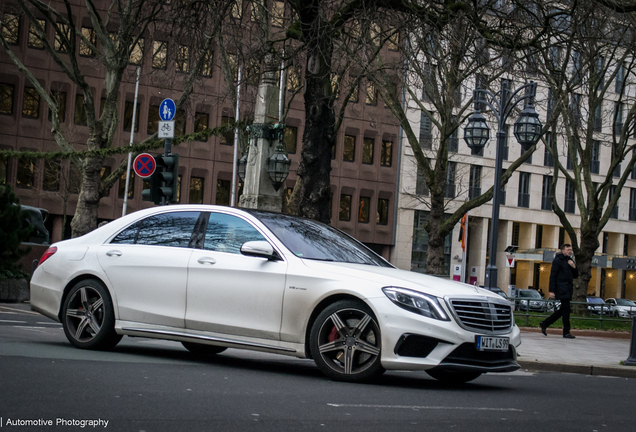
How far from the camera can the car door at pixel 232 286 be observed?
823 centimetres

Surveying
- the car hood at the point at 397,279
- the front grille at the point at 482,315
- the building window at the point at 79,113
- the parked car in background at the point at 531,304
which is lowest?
the parked car in background at the point at 531,304

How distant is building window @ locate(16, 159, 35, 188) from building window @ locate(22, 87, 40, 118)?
2548mm

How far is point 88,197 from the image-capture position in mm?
25719

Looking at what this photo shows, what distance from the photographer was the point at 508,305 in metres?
8.38

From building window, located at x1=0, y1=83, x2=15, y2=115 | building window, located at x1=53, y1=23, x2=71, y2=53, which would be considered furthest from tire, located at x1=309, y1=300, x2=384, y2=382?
building window, located at x1=0, y1=83, x2=15, y2=115

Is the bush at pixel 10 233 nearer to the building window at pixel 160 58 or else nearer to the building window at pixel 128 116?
the building window at pixel 160 58

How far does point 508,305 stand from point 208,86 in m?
43.5

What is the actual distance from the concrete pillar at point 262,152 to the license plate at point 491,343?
483 inches

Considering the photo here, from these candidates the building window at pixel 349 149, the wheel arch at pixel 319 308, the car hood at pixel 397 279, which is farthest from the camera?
the building window at pixel 349 149

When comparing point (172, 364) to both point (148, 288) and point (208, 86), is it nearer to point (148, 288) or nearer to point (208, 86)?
point (148, 288)

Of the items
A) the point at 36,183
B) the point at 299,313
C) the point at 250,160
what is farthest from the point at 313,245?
the point at 36,183

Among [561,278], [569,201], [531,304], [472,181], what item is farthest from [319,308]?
[569,201]

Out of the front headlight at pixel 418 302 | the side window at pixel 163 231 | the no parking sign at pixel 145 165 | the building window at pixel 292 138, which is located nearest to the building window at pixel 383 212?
the building window at pixel 292 138

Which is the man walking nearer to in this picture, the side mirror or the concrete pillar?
the concrete pillar
